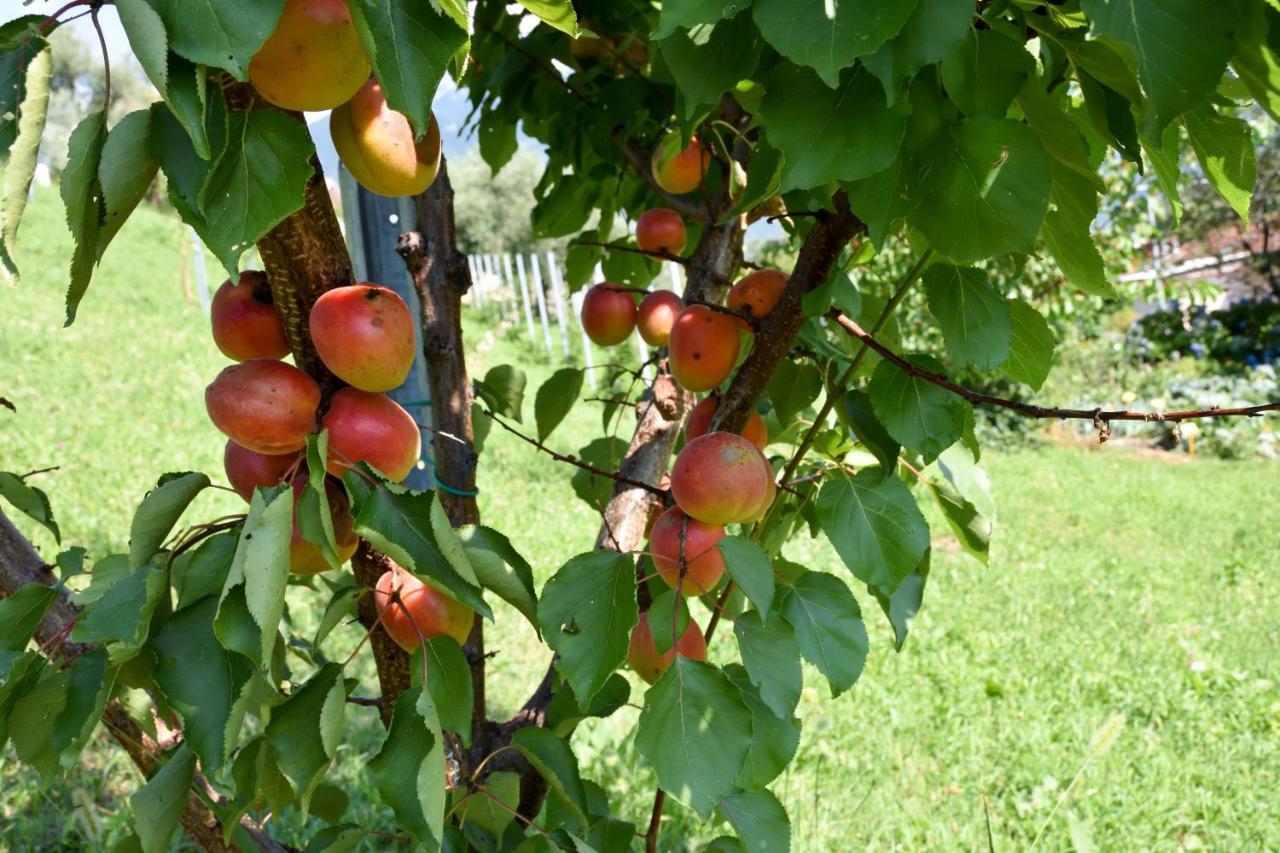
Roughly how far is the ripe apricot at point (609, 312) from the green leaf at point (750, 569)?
29.0 inches

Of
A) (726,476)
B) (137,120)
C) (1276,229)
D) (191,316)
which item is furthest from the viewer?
(1276,229)

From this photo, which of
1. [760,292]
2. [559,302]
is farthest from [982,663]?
[559,302]

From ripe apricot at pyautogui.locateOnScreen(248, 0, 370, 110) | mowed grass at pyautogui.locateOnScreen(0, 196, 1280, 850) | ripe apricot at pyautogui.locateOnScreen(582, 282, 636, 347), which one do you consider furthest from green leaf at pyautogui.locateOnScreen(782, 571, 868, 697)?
mowed grass at pyautogui.locateOnScreen(0, 196, 1280, 850)

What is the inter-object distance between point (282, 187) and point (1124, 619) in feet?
12.7

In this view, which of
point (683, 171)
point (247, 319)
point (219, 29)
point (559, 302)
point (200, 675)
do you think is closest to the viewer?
point (219, 29)

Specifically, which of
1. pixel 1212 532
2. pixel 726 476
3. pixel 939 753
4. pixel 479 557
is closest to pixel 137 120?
pixel 479 557

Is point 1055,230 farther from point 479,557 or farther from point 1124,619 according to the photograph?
point 1124,619

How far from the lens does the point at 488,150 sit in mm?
1722

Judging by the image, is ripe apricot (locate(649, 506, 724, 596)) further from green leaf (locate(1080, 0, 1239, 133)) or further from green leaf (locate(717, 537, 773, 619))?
green leaf (locate(1080, 0, 1239, 133))

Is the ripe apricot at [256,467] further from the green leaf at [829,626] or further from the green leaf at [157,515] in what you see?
the green leaf at [829,626]

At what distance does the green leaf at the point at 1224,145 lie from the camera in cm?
70

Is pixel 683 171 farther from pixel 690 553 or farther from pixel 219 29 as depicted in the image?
pixel 219 29

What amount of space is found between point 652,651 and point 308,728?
379 mm

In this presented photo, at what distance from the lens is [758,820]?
0.98 m
